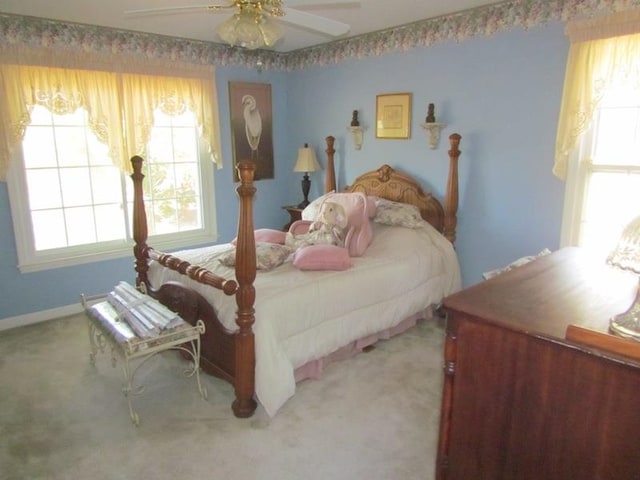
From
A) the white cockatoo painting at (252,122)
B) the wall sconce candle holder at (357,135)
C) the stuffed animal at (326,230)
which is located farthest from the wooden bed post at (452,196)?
the white cockatoo painting at (252,122)

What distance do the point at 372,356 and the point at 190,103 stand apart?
288 centimetres

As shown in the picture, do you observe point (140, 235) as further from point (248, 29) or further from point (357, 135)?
point (357, 135)

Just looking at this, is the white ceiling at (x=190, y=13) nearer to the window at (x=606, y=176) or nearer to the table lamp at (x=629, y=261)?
the window at (x=606, y=176)

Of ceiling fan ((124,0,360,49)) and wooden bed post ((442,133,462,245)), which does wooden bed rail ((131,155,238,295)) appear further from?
wooden bed post ((442,133,462,245))

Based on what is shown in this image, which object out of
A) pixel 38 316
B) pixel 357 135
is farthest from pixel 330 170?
pixel 38 316

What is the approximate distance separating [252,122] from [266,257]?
2.33 m

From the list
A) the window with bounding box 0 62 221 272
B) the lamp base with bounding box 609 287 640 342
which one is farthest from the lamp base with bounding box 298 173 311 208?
the lamp base with bounding box 609 287 640 342

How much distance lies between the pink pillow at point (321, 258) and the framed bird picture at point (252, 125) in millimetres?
1933

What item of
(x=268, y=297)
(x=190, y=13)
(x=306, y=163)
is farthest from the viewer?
(x=306, y=163)

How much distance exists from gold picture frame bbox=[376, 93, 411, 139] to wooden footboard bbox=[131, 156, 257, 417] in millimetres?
2090

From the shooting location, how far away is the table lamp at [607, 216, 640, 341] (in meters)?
1.27

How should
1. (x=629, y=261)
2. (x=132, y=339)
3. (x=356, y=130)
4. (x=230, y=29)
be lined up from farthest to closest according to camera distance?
(x=356, y=130) < (x=132, y=339) < (x=230, y=29) < (x=629, y=261)

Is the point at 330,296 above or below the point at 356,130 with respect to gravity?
below

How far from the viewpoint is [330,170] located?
4598mm
